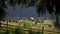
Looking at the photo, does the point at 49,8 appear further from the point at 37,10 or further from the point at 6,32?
the point at 6,32

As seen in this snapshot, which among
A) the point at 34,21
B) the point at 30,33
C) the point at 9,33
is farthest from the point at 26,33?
the point at 34,21

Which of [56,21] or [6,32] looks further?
[56,21]

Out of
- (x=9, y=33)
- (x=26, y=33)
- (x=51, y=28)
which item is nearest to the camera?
(x=9, y=33)

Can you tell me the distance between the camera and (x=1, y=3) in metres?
5.77

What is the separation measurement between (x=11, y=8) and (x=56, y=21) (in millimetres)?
1246

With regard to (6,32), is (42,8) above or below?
above

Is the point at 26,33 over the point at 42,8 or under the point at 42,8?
under

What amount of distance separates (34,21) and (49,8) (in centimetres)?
202

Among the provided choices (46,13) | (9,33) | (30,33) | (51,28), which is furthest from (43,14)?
(51,28)

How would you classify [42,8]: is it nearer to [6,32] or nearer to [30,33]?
[30,33]

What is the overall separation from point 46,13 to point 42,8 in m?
0.17

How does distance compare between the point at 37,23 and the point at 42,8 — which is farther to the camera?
the point at 37,23

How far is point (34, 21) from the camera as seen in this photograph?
7816 millimetres

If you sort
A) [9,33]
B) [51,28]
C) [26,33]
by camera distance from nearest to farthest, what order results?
[9,33]
[26,33]
[51,28]
